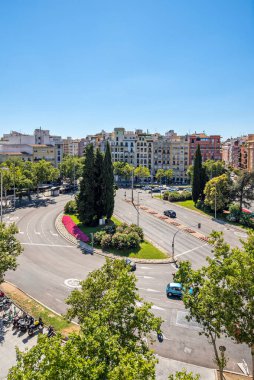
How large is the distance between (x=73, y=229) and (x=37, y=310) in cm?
2594

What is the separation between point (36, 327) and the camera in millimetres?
23344

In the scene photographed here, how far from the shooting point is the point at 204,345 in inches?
912

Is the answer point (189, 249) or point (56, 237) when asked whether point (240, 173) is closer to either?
point (189, 249)

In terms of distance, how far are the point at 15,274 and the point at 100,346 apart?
2554 cm

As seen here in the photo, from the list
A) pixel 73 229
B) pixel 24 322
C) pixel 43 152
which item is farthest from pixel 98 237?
pixel 43 152

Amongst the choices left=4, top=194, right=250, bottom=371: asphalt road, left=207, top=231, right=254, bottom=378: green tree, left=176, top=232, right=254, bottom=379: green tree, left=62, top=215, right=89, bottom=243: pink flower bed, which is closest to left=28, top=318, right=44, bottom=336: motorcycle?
left=4, top=194, right=250, bottom=371: asphalt road

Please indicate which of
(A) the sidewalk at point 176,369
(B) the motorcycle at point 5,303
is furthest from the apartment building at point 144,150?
(A) the sidewalk at point 176,369

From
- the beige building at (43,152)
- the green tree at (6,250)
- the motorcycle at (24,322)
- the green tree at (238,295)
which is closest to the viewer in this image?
the green tree at (238,295)

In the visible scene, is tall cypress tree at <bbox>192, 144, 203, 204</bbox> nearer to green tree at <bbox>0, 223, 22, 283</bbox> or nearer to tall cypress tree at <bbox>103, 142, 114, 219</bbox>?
tall cypress tree at <bbox>103, 142, 114, 219</bbox>

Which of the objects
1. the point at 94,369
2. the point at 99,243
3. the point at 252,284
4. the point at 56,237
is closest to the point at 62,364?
the point at 94,369

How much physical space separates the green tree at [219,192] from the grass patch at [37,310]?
4474 centimetres

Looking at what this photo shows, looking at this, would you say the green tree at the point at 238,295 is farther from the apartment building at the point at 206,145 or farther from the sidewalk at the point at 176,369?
the apartment building at the point at 206,145

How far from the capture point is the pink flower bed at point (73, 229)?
47350 millimetres

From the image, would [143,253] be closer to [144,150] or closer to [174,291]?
[174,291]
